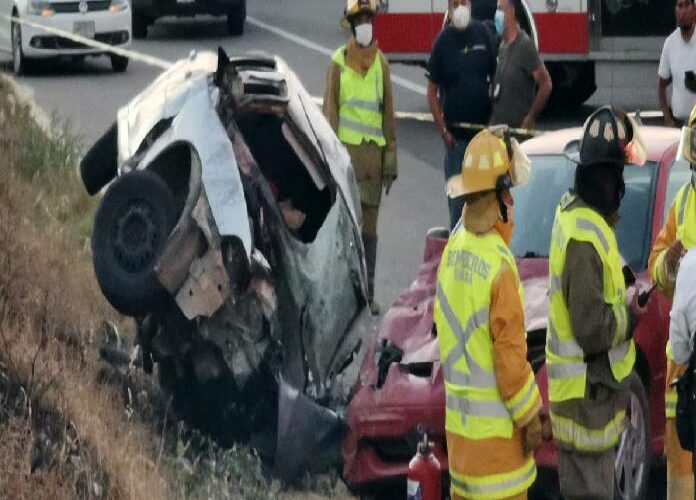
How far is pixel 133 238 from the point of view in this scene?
780cm

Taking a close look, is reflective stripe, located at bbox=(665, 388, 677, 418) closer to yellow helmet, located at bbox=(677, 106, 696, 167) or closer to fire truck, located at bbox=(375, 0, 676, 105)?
yellow helmet, located at bbox=(677, 106, 696, 167)

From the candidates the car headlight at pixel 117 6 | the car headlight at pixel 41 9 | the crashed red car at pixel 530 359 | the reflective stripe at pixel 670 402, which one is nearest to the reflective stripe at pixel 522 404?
the crashed red car at pixel 530 359

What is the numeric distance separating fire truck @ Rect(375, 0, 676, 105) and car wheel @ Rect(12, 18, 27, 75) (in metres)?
5.02

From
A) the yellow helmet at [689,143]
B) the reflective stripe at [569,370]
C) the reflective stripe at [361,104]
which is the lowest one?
the reflective stripe at [569,370]

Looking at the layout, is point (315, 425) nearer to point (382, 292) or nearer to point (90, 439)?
point (90, 439)

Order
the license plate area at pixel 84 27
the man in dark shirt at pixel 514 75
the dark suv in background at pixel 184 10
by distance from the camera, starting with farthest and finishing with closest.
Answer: the dark suv in background at pixel 184 10 → the license plate area at pixel 84 27 → the man in dark shirt at pixel 514 75

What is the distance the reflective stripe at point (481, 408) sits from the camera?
6.51m

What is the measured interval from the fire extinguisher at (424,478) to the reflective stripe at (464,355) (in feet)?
1.57

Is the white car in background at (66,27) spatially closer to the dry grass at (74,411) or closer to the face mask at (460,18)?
the face mask at (460,18)

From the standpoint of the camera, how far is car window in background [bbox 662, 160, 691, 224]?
8.55m

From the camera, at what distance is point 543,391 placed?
24.8ft

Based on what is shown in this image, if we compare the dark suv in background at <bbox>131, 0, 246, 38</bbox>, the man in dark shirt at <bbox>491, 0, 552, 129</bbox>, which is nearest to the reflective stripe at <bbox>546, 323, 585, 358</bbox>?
the man in dark shirt at <bbox>491, 0, 552, 129</bbox>

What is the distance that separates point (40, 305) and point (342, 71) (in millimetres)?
3213

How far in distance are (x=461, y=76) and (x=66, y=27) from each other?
10.8m
